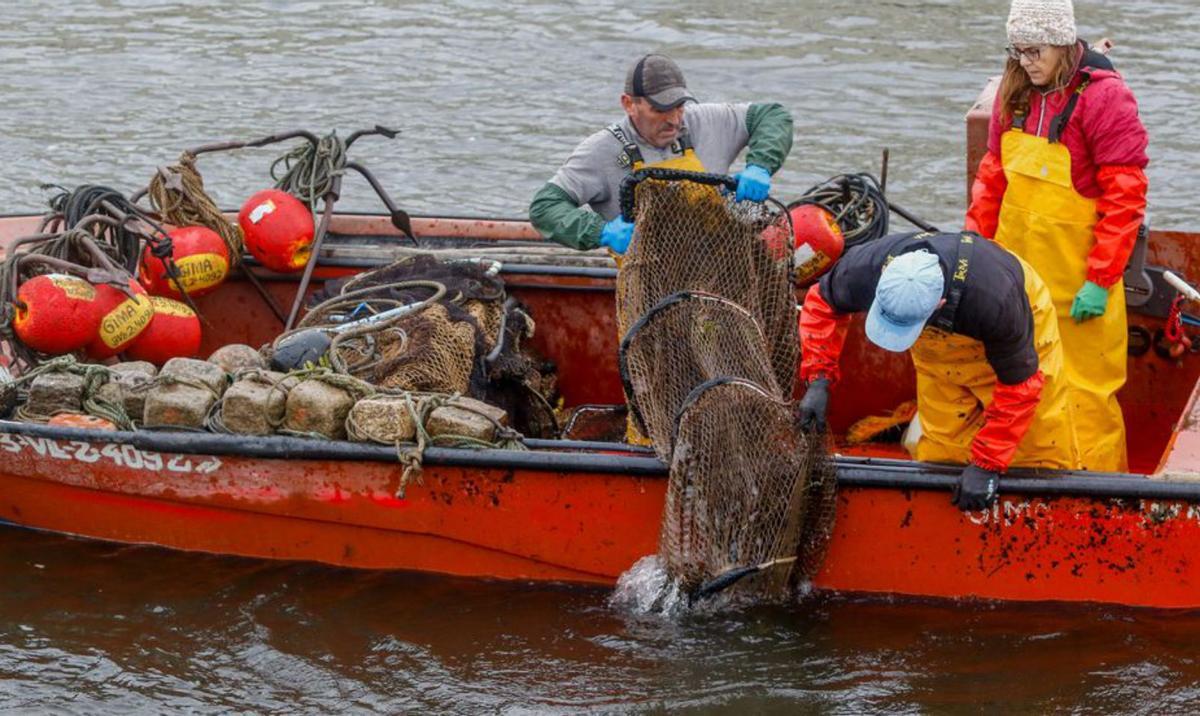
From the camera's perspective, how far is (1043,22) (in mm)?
6379

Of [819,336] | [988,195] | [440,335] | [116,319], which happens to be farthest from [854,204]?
[116,319]

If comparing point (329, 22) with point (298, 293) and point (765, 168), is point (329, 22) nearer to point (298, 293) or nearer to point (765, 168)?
point (298, 293)

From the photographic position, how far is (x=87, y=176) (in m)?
13.9

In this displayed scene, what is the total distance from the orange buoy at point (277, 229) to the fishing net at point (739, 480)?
9.19ft

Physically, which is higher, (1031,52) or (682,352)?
(1031,52)

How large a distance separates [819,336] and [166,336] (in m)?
3.25

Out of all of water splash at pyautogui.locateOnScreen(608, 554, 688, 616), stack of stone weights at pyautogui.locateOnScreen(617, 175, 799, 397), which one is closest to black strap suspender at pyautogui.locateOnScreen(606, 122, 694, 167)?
stack of stone weights at pyautogui.locateOnScreen(617, 175, 799, 397)

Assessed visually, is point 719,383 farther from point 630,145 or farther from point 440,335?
point 440,335

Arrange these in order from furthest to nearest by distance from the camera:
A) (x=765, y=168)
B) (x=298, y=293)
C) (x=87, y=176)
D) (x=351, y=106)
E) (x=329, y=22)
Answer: (x=329, y=22), (x=351, y=106), (x=87, y=176), (x=298, y=293), (x=765, y=168)

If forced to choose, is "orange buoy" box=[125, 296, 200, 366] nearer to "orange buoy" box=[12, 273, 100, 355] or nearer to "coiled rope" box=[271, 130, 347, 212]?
"orange buoy" box=[12, 273, 100, 355]

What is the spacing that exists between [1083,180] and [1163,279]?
3.91ft

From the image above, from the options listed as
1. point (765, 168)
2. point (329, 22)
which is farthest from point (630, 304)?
point (329, 22)

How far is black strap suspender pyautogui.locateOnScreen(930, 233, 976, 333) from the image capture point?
5750 millimetres

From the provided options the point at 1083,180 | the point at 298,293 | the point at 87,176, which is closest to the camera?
the point at 1083,180
